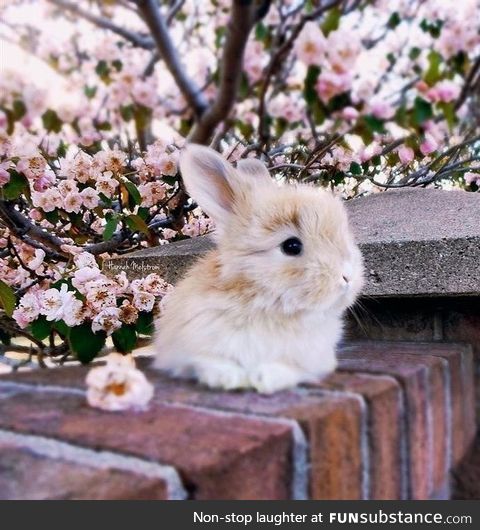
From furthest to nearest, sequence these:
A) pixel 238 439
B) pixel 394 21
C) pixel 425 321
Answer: pixel 425 321, pixel 394 21, pixel 238 439

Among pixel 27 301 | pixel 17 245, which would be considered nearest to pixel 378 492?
pixel 27 301

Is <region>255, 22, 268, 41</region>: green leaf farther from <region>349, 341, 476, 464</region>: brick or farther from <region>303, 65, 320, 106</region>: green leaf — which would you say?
<region>349, 341, 476, 464</region>: brick

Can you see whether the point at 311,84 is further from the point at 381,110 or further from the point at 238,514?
the point at 238,514

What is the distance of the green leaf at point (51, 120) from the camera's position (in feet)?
3.59

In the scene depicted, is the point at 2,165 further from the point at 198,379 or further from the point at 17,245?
the point at 198,379

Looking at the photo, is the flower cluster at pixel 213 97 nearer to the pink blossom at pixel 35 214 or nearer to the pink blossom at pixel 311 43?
the pink blossom at pixel 311 43

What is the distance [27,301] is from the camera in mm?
1627

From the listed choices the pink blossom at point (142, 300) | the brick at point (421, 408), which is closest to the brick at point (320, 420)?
the brick at point (421, 408)

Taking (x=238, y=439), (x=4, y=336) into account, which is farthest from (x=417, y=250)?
(x=4, y=336)

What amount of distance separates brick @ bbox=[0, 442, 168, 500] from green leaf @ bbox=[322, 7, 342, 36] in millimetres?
790

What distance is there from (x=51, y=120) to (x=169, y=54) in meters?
0.35

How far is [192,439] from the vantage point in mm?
647

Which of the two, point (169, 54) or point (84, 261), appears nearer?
point (169, 54)

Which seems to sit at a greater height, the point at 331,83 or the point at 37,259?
the point at 331,83
